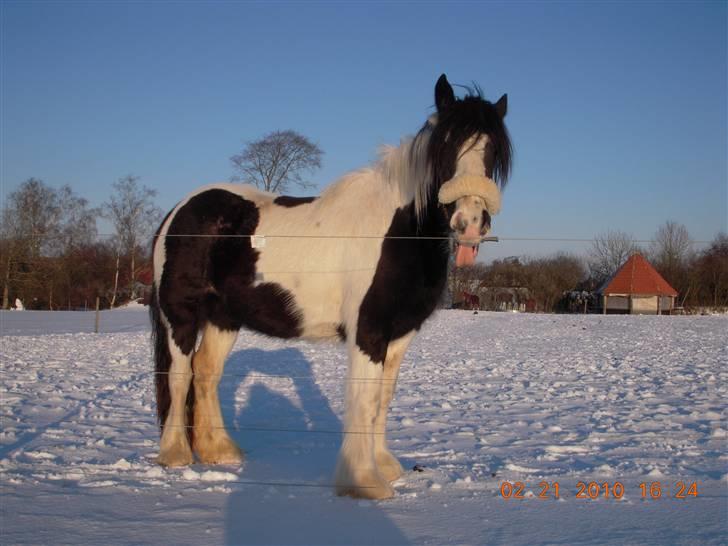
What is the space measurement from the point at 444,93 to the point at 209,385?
332 centimetres

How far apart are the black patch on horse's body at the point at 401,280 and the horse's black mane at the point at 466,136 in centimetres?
34

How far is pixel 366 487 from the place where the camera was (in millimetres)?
3994

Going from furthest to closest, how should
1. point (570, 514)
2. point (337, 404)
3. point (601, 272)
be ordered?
point (601, 272) → point (337, 404) → point (570, 514)

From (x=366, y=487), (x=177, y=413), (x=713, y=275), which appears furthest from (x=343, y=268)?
(x=713, y=275)

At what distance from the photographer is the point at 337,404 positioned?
748cm

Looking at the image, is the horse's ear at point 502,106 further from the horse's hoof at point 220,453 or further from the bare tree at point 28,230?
the bare tree at point 28,230

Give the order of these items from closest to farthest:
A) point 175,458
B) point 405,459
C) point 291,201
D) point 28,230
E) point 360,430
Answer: point 360,430 → point 175,458 → point 405,459 → point 291,201 → point 28,230

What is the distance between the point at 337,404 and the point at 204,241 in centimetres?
331

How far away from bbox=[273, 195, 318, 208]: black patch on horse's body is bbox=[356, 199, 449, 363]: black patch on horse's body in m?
1.05

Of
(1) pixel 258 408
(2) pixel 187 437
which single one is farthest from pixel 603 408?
(2) pixel 187 437

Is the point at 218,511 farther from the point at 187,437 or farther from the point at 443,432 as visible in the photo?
the point at 443,432

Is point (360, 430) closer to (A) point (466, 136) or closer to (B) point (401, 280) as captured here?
(B) point (401, 280)
